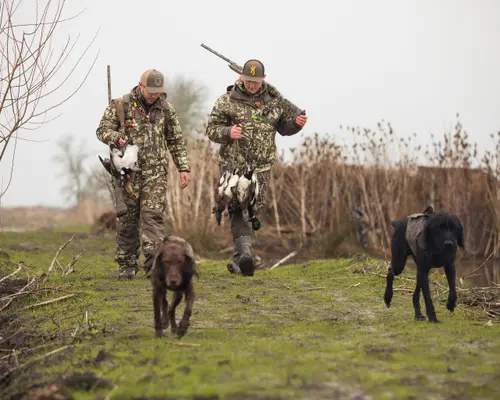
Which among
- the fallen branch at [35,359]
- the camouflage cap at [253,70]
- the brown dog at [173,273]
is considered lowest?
the fallen branch at [35,359]

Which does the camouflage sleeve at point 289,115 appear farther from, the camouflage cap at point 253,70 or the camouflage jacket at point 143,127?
the camouflage jacket at point 143,127

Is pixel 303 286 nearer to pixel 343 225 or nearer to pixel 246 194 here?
pixel 246 194

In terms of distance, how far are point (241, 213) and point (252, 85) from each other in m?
1.57

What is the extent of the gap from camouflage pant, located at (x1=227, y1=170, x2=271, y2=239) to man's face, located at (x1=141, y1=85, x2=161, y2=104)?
159cm

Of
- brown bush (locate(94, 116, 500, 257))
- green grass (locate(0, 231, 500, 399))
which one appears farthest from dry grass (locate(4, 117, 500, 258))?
green grass (locate(0, 231, 500, 399))

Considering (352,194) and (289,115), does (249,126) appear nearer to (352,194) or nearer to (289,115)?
(289,115)

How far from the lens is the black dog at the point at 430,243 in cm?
607

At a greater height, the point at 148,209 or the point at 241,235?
the point at 148,209

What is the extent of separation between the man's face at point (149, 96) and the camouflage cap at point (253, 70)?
1.14 meters

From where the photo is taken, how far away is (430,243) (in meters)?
6.21

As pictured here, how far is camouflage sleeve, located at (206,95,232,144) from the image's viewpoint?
9.59 metres

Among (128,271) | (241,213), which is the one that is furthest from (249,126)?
(128,271)

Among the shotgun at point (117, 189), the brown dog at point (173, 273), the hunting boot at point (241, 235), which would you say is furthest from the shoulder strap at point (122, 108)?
the brown dog at point (173, 273)

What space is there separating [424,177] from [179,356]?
43.7 ft
